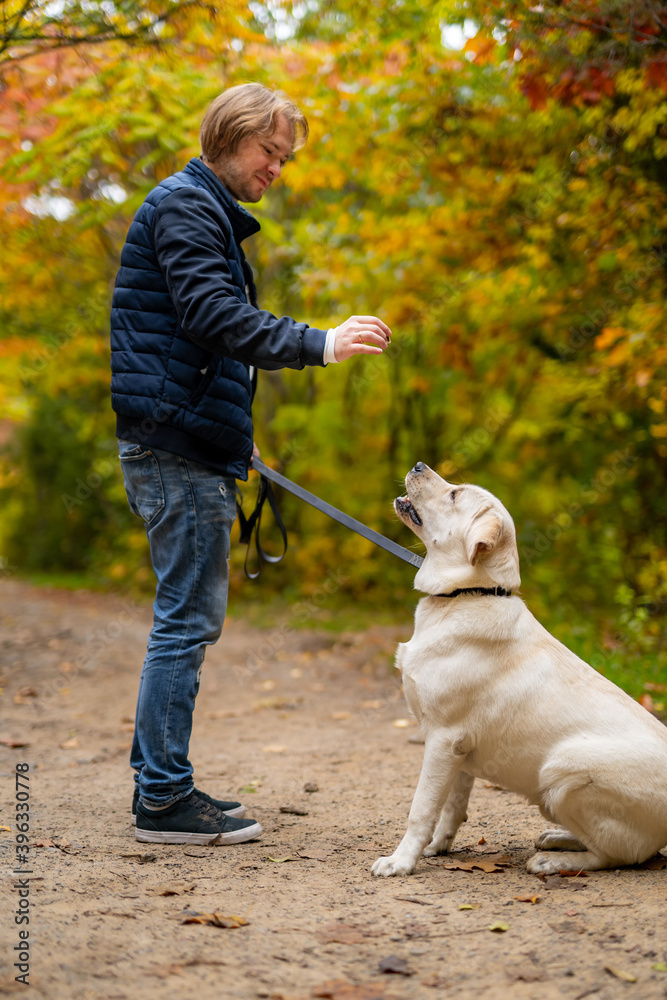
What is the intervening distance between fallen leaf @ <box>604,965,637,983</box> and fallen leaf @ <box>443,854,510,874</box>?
2.91 ft

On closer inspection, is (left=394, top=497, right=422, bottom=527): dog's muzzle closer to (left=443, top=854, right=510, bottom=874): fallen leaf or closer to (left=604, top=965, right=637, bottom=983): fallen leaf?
(left=443, top=854, right=510, bottom=874): fallen leaf

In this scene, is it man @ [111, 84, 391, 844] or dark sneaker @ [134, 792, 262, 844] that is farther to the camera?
dark sneaker @ [134, 792, 262, 844]

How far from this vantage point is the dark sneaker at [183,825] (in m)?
3.39

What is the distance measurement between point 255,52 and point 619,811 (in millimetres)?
8057

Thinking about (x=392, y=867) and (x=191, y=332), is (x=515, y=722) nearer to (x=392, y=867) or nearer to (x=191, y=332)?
(x=392, y=867)

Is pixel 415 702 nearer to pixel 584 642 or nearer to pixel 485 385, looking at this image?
pixel 584 642

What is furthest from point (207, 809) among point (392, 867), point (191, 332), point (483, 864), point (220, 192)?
point (220, 192)

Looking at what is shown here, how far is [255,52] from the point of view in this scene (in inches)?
333

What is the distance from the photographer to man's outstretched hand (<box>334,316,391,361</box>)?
2887mm

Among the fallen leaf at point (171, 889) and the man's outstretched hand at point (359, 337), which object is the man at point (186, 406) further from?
the fallen leaf at point (171, 889)

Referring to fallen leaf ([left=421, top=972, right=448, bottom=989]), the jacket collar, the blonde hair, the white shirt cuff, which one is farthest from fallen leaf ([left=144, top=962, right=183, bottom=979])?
the blonde hair

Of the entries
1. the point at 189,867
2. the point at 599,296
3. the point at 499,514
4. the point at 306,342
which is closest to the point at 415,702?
the point at 499,514

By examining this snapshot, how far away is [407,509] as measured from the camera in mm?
3438

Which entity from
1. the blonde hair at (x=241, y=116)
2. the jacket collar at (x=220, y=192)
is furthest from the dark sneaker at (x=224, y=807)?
the blonde hair at (x=241, y=116)
